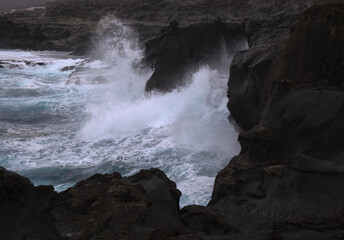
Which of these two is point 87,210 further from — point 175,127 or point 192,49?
point 192,49

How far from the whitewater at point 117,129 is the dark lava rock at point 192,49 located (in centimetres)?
37

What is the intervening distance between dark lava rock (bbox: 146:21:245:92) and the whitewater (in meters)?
→ 0.37

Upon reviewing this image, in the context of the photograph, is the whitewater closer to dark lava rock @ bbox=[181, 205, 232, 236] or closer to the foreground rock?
dark lava rock @ bbox=[181, 205, 232, 236]

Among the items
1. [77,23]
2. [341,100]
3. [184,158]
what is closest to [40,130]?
[184,158]

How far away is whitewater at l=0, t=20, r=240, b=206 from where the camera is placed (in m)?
8.04

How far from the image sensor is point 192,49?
12953mm

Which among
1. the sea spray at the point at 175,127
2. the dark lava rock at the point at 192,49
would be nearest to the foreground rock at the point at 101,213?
the sea spray at the point at 175,127

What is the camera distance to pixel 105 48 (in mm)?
25484

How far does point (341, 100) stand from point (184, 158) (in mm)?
4026

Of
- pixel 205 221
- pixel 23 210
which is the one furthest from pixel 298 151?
pixel 23 210

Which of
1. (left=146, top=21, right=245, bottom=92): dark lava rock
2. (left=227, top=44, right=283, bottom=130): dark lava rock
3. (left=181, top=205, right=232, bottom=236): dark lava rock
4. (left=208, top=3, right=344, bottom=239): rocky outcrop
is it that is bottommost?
(left=181, top=205, right=232, bottom=236): dark lava rock

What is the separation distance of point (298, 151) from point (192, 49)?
27.9 feet

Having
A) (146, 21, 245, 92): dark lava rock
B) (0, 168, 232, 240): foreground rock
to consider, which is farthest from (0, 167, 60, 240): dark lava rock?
(146, 21, 245, 92): dark lava rock

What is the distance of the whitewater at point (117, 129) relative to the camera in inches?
316
